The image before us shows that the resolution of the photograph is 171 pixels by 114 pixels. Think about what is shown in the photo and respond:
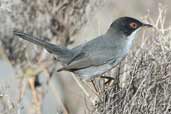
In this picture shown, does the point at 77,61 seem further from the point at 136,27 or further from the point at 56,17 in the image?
the point at 56,17

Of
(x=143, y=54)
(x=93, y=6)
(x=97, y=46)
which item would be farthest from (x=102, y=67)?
(x=93, y=6)

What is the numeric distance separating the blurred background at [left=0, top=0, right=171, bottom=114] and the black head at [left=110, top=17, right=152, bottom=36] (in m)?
0.14

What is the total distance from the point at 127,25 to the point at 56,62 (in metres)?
1.87

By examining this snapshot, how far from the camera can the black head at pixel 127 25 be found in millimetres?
7656

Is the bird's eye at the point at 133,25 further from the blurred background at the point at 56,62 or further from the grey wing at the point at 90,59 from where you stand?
the grey wing at the point at 90,59

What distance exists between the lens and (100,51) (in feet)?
24.9

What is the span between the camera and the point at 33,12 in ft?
30.2

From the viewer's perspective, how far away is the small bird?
7.50 metres

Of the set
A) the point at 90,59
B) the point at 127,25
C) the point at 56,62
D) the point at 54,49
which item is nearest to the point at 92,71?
the point at 90,59

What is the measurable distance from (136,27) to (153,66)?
1.00 metres

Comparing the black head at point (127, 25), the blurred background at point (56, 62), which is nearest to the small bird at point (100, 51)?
the black head at point (127, 25)

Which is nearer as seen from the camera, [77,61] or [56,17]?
[77,61]

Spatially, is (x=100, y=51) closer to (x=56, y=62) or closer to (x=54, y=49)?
(x=54, y=49)

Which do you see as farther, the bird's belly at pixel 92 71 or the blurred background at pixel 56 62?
the bird's belly at pixel 92 71
